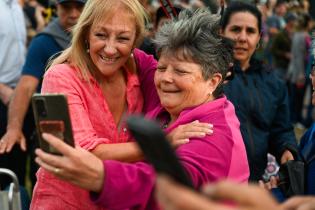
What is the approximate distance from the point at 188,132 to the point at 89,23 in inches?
27.2

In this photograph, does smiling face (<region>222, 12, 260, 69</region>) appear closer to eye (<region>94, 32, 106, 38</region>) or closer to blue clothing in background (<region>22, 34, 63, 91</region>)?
blue clothing in background (<region>22, 34, 63, 91</region>)

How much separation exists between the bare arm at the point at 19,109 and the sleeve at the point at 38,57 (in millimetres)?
45

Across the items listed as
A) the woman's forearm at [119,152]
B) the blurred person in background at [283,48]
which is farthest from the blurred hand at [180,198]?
the blurred person in background at [283,48]

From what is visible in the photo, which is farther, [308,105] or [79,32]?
[308,105]

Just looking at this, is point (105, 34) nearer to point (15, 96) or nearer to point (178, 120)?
point (178, 120)

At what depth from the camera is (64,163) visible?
2002 millimetres

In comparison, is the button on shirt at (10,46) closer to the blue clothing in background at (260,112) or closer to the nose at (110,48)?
the blue clothing in background at (260,112)

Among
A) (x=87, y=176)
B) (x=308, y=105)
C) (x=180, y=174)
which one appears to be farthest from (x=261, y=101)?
(x=308, y=105)

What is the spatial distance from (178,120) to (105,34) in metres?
0.51

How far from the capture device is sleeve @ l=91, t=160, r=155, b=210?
2.08m

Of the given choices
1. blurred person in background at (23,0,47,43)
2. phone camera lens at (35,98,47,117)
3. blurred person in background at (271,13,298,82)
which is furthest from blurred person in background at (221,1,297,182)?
blurred person in background at (271,13,298,82)

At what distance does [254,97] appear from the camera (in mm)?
4117

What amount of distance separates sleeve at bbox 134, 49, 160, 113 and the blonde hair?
7.8 inches

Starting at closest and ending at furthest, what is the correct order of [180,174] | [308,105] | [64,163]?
[180,174] < [64,163] < [308,105]
